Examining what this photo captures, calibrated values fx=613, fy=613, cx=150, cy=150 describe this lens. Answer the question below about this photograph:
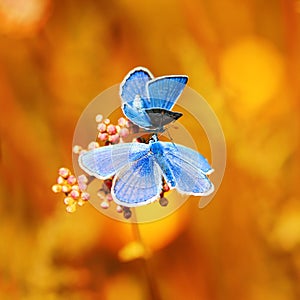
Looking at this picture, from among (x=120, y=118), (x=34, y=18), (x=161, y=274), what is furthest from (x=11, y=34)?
(x=161, y=274)

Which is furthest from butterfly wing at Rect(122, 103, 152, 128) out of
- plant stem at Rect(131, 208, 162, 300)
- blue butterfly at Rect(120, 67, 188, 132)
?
plant stem at Rect(131, 208, 162, 300)

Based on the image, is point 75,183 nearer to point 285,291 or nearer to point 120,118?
point 120,118

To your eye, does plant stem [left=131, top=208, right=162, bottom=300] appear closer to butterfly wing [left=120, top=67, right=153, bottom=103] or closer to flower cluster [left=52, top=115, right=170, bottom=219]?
flower cluster [left=52, top=115, right=170, bottom=219]

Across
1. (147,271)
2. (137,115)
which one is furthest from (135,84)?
(147,271)

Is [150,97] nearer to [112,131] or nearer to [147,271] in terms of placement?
[112,131]

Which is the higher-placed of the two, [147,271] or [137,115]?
[137,115]

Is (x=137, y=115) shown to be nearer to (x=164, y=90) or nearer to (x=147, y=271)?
(x=164, y=90)
